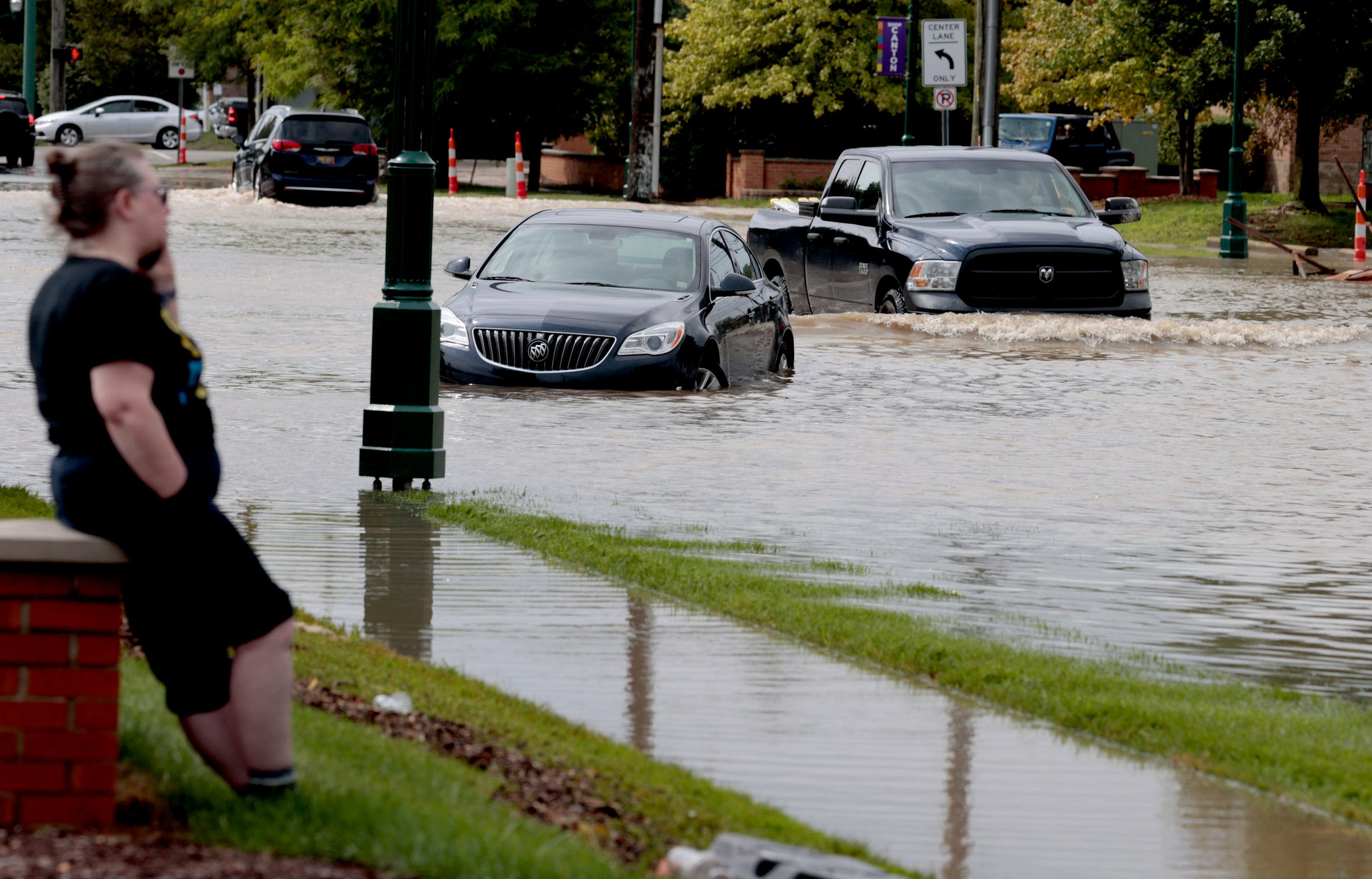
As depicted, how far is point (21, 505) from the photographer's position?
8.88 metres

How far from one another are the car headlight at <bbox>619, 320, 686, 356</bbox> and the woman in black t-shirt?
31.8 ft

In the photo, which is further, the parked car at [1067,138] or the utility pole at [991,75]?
the parked car at [1067,138]

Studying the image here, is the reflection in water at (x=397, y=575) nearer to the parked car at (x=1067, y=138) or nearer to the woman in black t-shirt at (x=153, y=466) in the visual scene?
the woman in black t-shirt at (x=153, y=466)

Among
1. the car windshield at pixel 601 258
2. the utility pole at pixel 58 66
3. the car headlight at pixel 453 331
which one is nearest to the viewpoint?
the car headlight at pixel 453 331

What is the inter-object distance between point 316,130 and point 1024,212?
20.5 metres

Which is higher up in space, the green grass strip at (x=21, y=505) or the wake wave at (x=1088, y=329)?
the wake wave at (x=1088, y=329)

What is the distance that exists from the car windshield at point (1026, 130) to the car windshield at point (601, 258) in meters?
36.3

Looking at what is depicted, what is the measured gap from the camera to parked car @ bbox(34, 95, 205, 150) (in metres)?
60.0

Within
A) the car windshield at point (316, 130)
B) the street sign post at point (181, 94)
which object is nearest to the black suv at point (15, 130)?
the street sign post at point (181, 94)

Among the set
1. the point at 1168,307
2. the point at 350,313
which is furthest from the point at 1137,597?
the point at 1168,307

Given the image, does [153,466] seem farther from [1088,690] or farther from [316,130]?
[316,130]

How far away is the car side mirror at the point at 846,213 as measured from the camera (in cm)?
1892

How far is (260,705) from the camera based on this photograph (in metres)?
4.54

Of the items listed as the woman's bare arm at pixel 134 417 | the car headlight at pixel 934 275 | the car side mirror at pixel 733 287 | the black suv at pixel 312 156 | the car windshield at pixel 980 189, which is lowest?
the woman's bare arm at pixel 134 417
